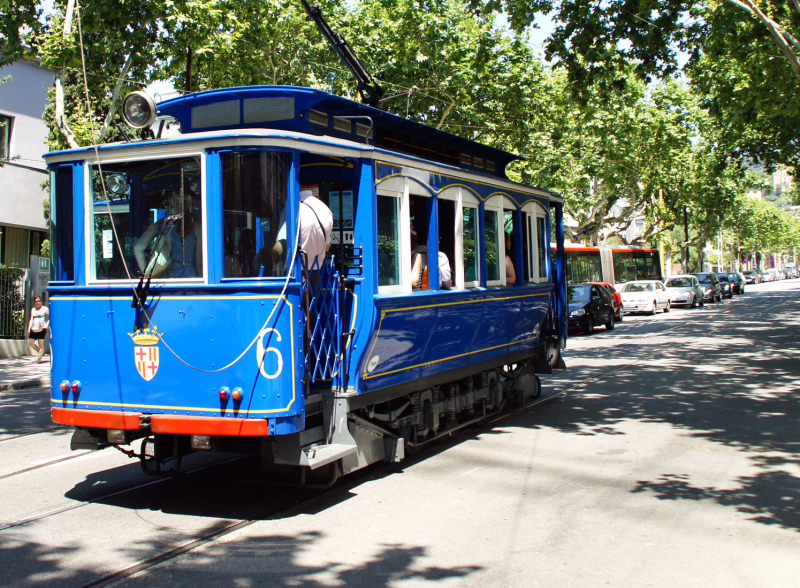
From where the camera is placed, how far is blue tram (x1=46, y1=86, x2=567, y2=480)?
5.84m

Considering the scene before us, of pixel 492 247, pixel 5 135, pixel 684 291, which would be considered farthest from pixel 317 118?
pixel 684 291

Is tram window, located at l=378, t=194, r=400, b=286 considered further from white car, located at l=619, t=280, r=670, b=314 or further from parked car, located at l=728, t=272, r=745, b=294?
parked car, located at l=728, t=272, r=745, b=294

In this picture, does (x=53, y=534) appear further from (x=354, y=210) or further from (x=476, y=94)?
(x=476, y=94)

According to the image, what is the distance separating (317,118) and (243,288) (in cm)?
205

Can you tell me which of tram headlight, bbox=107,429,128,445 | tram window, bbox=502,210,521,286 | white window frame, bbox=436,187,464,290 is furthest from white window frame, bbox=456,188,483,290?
tram headlight, bbox=107,429,128,445

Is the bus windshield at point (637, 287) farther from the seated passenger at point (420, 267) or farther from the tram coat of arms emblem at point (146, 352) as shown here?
the tram coat of arms emblem at point (146, 352)

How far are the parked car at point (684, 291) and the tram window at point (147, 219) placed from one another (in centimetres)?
3760

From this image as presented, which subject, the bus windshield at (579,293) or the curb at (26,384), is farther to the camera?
the bus windshield at (579,293)

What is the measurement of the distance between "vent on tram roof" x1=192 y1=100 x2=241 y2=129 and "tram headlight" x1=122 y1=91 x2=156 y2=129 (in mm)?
612

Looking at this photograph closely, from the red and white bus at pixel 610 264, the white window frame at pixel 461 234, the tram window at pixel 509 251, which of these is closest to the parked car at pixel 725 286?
the red and white bus at pixel 610 264

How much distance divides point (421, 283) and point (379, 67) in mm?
16836

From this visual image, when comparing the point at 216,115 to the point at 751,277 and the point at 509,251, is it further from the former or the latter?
the point at 751,277

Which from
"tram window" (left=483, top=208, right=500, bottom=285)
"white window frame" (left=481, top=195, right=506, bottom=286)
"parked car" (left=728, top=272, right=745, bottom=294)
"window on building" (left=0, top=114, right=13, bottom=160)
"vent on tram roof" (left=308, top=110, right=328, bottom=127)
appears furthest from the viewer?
"parked car" (left=728, top=272, right=745, bottom=294)

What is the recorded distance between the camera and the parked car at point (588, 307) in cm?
2477
